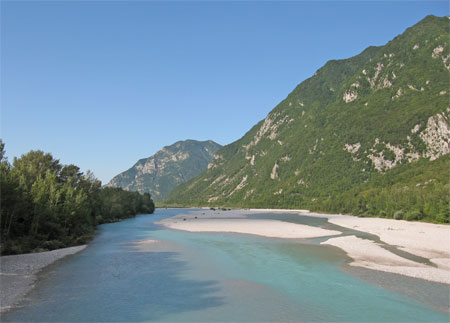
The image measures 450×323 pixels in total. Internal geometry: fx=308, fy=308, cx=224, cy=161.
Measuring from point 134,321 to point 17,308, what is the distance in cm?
890

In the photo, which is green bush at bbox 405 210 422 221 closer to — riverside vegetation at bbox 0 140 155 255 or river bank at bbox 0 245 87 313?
riverside vegetation at bbox 0 140 155 255

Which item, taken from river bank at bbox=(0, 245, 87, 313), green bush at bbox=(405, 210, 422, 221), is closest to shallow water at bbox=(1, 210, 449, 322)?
river bank at bbox=(0, 245, 87, 313)

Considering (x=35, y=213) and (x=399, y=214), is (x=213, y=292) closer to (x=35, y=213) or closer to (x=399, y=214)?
(x=35, y=213)

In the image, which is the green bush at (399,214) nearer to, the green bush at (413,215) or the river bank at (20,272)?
the green bush at (413,215)

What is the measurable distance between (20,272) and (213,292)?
69.2 feet

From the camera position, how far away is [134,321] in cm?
2006

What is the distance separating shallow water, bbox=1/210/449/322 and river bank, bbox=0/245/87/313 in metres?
1.10

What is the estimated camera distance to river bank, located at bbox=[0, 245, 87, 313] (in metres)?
24.0

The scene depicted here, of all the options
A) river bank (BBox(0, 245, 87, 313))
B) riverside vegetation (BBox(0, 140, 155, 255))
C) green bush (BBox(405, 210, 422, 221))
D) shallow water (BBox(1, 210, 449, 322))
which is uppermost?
riverside vegetation (BBox(0, 140, 155, 255))

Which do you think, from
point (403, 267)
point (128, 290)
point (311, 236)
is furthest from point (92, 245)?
point (403, 267)

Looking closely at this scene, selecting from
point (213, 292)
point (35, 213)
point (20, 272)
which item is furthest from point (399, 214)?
point (20, 272)

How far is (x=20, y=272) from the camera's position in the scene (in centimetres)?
3195

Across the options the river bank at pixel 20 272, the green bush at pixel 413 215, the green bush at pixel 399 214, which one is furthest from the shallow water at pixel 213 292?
the green bush at pixel 399 214

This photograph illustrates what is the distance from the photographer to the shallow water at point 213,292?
68.5 ft
